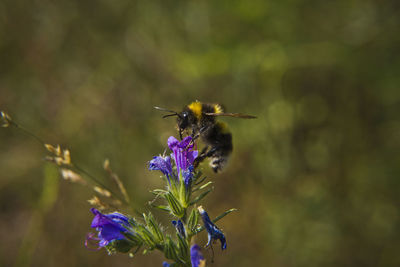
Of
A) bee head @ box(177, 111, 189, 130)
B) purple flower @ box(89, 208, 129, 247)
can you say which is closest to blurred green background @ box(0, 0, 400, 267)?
bee head @ box(177, 111, 189, 130)

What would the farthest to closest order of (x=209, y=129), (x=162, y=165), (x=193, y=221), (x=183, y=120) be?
(x=209, y=129) → (x=183, y=120) → (x=162, y=165) → (x=193, y=221)

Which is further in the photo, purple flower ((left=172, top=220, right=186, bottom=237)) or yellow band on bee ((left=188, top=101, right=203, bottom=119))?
yellow band on bee ((left=188, top=101, right=203, bottom=119))

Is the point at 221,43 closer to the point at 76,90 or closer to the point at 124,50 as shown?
the point at 124,50

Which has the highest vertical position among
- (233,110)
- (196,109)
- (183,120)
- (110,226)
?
(233,110)

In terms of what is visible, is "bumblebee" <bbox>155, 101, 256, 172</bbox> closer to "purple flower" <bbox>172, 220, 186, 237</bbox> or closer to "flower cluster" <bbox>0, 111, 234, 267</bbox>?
"flower cluster" <bbox>0, 111, 234, 267</bbox>

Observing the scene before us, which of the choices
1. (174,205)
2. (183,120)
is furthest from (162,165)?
(183,120)

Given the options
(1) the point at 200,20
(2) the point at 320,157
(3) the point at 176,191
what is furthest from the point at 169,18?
(3) the point at 176,191

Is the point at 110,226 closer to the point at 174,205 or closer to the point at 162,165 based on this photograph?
the point at 174,205
